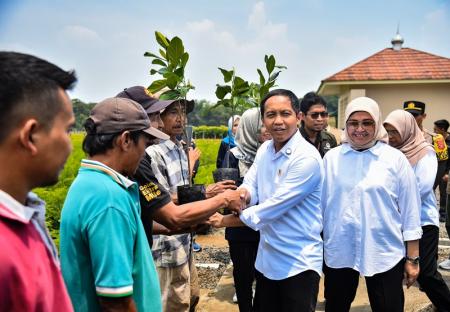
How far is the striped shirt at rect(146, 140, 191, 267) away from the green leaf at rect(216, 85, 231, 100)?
467 millimetres

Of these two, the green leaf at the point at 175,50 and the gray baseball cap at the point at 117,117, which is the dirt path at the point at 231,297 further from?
the gray baseball cap at the point at 117,117

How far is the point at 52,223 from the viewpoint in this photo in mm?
5953

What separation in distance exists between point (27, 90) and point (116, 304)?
877 millimetres

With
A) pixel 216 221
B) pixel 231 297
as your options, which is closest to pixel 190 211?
pixel 216 221

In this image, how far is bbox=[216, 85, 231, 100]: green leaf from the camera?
2.74 metres

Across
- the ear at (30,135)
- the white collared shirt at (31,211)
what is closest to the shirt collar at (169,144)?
the white collared shirt at (31,211)

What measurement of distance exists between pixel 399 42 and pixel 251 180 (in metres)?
15.4

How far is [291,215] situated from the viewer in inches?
99.3

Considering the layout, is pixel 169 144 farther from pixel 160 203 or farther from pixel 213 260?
pixel 213 260

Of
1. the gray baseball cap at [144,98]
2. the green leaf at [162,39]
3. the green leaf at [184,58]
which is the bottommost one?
the gray baseball cap at [144,98]

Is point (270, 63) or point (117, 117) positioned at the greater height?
point (270, 63)

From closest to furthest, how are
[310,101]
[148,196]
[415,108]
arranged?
1. [148,196]
2. [310,101]
3. [415,108]

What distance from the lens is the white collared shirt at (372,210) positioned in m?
2.69

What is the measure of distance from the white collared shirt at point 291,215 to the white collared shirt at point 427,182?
1274 mm
